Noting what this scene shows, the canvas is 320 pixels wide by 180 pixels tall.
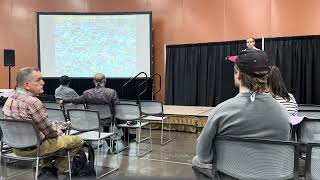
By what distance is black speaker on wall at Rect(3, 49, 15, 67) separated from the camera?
28.3 ft

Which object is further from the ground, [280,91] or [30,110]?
[280,91]

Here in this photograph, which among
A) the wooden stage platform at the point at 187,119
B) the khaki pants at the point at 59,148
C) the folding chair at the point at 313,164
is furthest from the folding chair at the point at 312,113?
the wooden stage platform at the point at 187,119

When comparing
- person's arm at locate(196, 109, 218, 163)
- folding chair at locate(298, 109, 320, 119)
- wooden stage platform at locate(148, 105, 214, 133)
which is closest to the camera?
person's arm at locate(196, 109, 218, 163)

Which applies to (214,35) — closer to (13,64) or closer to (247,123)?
(13,64)

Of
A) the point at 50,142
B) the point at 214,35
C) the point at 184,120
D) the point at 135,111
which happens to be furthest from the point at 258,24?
the point at 50,142

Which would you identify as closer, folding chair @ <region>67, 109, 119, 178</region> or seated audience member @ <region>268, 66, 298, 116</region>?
seated audience member @ <region>268, 66, 298, 116</region>

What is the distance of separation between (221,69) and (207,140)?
5889 mm

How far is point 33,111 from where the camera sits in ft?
9.75

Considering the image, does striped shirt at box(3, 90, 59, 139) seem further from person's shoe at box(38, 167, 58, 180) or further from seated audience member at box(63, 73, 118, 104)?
seated audience member at box(63, 73, 118, 104)

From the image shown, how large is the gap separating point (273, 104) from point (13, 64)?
8150 mm

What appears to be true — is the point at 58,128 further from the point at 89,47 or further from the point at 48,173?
the point at 89,47

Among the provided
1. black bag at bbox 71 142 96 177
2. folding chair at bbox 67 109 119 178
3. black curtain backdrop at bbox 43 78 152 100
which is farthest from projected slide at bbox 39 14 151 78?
black bag at bbox 71 142 96 177

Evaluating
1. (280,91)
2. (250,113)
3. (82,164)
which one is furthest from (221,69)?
(250,113)

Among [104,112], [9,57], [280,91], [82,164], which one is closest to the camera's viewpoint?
[280,91]
